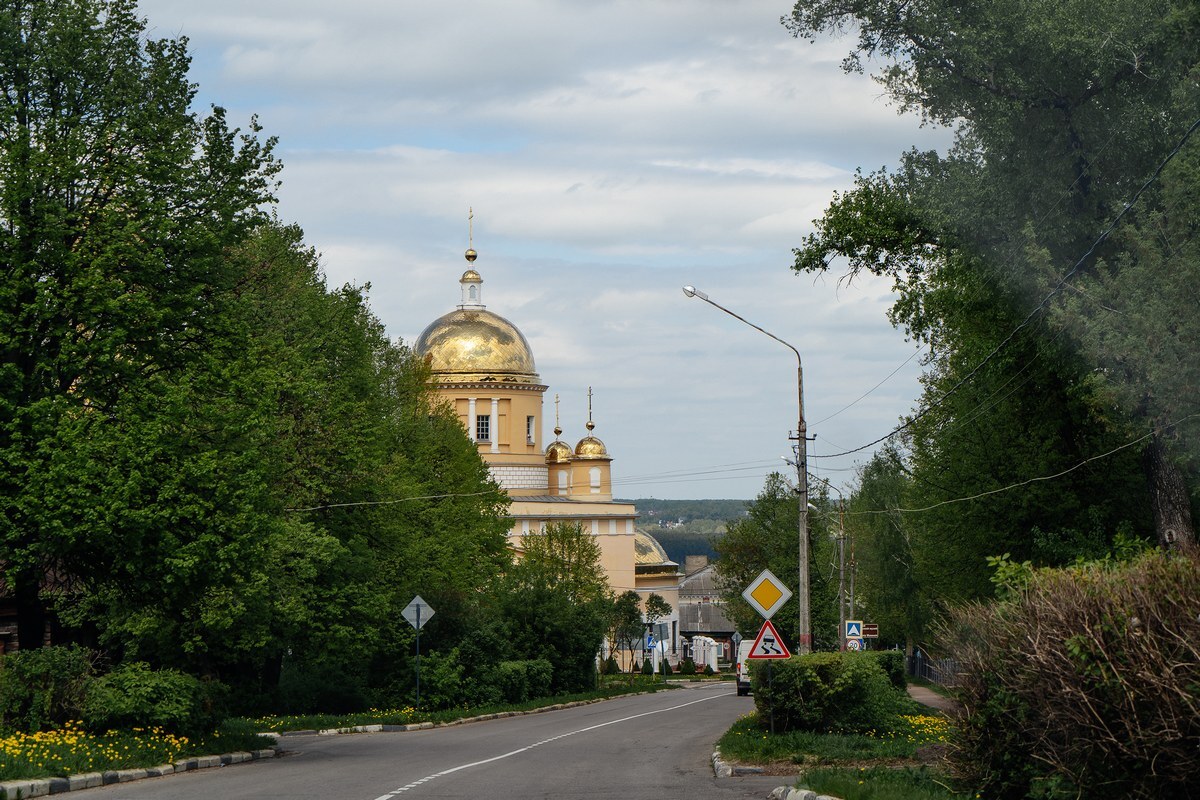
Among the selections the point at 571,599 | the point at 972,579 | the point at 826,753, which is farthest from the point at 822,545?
the point at 826,753

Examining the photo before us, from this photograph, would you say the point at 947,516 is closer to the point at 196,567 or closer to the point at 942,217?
the point at 942,217

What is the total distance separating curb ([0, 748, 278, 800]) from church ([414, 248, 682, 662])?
60.3 metres

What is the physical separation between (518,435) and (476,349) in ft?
20.6

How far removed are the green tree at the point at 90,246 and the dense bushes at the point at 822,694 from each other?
9.32m

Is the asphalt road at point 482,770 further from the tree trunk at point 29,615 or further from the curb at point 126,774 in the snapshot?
the tree trunk at point 29,615

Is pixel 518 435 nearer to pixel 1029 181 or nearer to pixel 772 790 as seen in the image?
pixel 1029 181

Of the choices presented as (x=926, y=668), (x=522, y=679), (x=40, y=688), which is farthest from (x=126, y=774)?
(x=926, y=668)

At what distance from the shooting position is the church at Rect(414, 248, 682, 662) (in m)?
88.0

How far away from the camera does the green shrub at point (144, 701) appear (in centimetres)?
2056

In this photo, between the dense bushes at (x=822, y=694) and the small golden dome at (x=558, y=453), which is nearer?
the dense bushes at (x=822, y=694)

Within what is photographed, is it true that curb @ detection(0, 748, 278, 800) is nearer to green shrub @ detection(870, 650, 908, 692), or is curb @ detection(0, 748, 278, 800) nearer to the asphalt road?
the asphalt road

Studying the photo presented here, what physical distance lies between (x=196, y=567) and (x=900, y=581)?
42874 mm

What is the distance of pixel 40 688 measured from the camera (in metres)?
20.6

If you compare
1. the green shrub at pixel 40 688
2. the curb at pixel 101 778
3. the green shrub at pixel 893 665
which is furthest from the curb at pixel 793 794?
the green shrub at pixel 893 665
